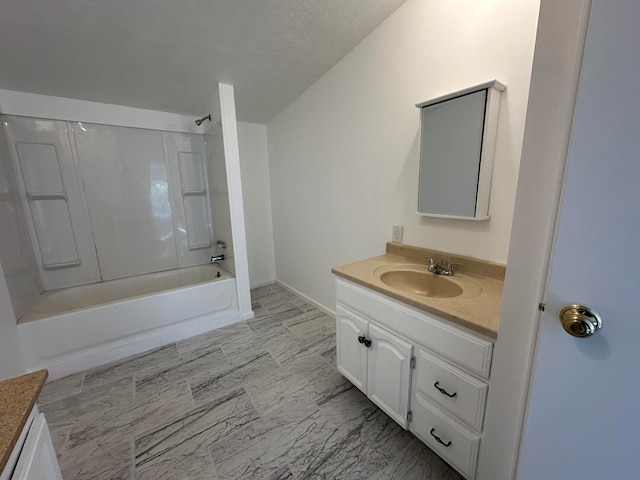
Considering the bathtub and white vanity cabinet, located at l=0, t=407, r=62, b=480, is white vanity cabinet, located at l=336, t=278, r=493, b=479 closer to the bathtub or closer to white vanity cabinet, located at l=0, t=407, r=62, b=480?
white vanity cabinet, located at l=0, t=407, r=62, b=480

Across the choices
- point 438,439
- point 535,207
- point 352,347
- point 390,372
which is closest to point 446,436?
point 438,439

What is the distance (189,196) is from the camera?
2.93 m

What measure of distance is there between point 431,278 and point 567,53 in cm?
112

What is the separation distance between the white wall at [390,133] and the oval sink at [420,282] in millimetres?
235

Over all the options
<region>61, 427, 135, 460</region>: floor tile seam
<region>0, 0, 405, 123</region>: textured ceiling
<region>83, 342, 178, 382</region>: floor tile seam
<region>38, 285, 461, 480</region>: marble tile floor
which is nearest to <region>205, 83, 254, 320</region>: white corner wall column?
<region>0, 0, 405, 123</region>: textured ceiling

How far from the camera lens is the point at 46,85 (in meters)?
1.99

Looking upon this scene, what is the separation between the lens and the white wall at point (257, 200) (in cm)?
317

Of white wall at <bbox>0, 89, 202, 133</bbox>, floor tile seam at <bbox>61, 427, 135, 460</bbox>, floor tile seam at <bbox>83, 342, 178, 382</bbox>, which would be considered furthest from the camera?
white wall at <bbox>0, 89, 202, 133</bbox>

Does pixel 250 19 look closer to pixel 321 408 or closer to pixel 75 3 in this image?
pixel 75 3

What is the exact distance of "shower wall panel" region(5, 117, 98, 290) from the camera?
2.14 metres

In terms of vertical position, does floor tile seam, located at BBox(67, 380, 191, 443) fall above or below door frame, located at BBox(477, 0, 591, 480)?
below

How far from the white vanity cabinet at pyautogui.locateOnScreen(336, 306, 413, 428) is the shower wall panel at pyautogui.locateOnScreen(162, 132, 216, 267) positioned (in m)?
2.20

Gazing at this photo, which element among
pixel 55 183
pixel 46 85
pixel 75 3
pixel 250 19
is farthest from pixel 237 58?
pixel 55 183

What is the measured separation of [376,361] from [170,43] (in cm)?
244
